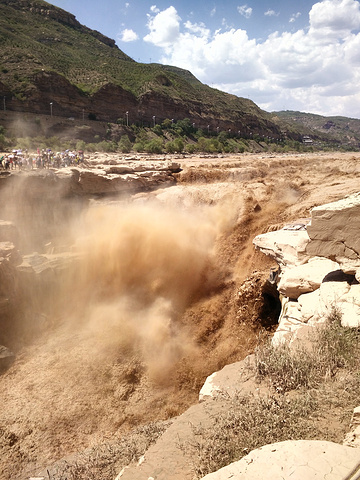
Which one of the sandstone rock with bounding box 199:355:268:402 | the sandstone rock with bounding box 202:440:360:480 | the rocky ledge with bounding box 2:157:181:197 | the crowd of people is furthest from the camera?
the crowd of people

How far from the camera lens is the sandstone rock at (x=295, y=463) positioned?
7.80ft

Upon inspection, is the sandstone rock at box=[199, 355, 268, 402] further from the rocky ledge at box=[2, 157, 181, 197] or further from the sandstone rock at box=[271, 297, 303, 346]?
the rocky ledge at box=[2, 157, 181, 197]

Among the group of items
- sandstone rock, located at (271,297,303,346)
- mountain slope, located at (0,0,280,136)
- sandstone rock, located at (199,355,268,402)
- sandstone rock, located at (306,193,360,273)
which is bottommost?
sandstone rock, located at (199,355,268,402)

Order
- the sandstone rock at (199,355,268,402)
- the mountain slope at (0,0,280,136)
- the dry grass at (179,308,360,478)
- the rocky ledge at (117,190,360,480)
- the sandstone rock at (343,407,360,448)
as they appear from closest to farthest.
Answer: the rocky ledge at (117,190,360,480)
the sandstone rock at (343,407,360,448)
the dry grass at (179,308,360,478)
the sandstone rock at (199,355,268,402)
the mountain slope at (0,0,280,136)

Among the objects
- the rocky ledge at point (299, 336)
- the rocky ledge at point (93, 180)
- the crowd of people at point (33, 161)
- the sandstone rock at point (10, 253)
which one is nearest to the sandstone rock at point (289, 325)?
the rocky ledge at point (299, 336)

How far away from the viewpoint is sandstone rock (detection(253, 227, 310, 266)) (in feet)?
24.7

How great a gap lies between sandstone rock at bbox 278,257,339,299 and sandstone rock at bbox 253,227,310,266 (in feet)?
1.83

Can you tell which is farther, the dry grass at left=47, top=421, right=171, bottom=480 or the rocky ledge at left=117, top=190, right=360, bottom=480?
the dry grass at left=47, top=421, right=171, bottom=480

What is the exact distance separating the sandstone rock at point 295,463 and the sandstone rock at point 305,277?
3.94 meters

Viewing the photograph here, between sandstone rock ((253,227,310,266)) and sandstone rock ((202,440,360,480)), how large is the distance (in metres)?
5.16

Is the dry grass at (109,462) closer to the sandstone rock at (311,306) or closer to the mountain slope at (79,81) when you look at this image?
the sandstone rock at (311,306)

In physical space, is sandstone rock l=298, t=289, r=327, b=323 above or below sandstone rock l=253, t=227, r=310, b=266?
below

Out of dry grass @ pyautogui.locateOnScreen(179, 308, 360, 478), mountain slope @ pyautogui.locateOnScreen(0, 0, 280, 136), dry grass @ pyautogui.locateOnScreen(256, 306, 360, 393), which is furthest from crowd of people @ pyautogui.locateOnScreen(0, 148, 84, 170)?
mountain slope @ pyautogui.locateOnScreen(0, 0, 280, 136)

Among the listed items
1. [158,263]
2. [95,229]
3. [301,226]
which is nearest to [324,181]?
[301,226]
